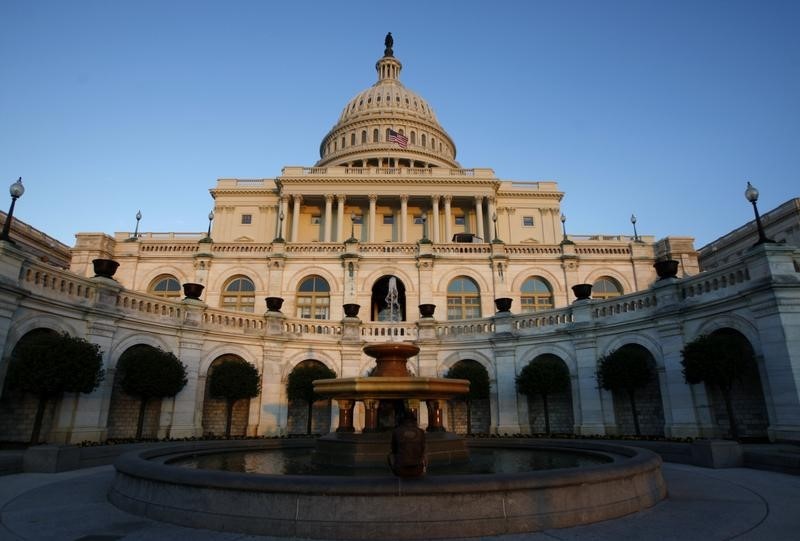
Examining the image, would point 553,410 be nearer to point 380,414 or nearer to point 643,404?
point 643,404

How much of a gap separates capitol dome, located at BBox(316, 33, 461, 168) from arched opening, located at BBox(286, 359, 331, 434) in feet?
175

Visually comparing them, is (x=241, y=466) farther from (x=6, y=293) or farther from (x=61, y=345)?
(x=6, y=293)

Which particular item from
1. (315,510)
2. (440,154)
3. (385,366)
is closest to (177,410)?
(385,366)

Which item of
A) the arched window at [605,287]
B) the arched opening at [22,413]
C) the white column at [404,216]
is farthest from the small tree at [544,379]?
the white column at [404,216]

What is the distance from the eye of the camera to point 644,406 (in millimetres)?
22078

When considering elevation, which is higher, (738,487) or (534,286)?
(534,286)

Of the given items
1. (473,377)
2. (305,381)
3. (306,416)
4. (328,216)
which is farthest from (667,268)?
(328,216)

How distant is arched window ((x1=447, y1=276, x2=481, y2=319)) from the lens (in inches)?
1490

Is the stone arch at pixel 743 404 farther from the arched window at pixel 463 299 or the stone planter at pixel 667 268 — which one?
the arched window at pixel 463 299

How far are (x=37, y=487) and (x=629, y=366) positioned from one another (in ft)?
67.6

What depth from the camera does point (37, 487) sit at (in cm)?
1078

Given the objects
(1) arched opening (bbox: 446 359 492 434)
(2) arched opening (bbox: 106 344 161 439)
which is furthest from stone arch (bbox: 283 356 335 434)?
(1) arched opening (bbox: 446 359 492 434)

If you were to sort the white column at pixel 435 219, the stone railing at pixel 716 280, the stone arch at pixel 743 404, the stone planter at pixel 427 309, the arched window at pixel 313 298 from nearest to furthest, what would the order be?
the stone railing at pixel 716 280
the stone arch at pixel 743 404
the stone planter at pixel 427 309
the arched window at pixel 313 298
the white column at pixel 435 219

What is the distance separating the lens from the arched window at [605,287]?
1543 inches
